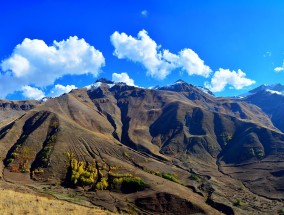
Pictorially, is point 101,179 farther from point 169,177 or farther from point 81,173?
point 169,177

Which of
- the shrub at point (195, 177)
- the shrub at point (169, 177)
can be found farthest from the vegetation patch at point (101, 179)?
the shrub at point (195, 177)

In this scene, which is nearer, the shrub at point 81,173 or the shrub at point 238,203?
the shrub at point 238,203

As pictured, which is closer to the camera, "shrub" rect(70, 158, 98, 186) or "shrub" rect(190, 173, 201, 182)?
"shrub" rect(70, 158, 98, 186)

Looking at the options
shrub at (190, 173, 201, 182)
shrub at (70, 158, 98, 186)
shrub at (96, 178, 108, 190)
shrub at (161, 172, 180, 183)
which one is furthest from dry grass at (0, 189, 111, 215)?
shrub at (190, 173, 201, 182)

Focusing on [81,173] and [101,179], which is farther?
[81,173]

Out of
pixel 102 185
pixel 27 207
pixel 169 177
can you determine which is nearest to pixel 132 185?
pixel 102 185

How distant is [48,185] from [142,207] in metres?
41.0

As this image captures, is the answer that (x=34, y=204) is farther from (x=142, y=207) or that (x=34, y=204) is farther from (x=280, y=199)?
(x=280, y=199)

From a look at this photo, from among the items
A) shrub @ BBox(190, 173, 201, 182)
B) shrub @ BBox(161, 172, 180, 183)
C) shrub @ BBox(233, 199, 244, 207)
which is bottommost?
shrub @ BBox(233, 199, 244, 207)

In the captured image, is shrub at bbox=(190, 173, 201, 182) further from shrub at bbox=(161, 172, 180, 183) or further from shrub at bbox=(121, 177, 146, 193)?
shrub at bbox=(121, 177, 146, 193)

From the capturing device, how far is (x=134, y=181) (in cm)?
14812

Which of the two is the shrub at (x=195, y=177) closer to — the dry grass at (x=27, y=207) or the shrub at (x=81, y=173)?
the shrub at (x=81, y=173)

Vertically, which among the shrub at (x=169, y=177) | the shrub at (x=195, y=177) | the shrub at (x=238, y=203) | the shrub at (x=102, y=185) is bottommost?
the shrub at (x=102, y=185)

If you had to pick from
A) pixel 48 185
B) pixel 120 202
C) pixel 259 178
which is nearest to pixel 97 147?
pixel 48 185
